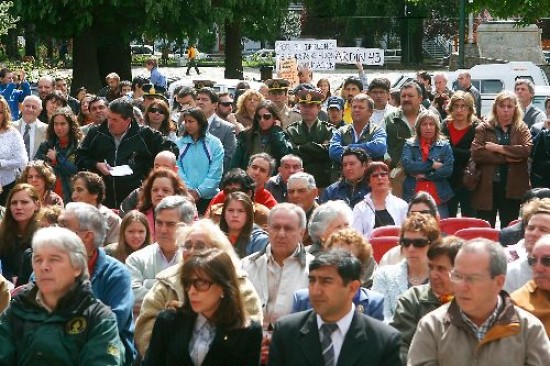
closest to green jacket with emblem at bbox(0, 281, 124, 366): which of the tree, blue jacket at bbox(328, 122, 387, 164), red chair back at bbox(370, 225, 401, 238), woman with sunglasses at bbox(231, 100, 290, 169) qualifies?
red chair back at bbox(370, 225, 401, 238)

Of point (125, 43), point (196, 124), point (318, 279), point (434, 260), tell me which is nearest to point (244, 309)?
point (318, 279)

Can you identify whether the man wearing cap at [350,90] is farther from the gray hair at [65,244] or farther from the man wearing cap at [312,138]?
the gray hair at [65,244]

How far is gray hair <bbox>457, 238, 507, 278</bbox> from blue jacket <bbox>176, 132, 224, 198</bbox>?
7.10m

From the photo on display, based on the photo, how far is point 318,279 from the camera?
666cm

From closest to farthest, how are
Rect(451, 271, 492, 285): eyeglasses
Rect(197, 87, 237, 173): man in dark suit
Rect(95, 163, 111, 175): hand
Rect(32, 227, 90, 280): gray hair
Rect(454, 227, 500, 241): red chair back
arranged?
Rect(451, 271, 492, 285): eyeglasses, Rect(32, 227, 90, 280): gray hair, Rect(454, 227, 500, 241): red chair back, Rect(95, 163, 111, 175): hand, Rect(197, 87, 237, 173): man in dark suit

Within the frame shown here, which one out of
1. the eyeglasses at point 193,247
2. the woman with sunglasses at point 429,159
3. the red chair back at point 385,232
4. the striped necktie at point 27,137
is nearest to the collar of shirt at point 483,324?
the eyeglasses at point 193,247

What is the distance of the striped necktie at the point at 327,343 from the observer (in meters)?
6.62

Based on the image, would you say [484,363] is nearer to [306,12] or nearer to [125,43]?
[125,43]

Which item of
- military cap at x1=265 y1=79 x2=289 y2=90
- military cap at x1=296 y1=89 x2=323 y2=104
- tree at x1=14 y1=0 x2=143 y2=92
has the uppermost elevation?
tree at x1=14 y1=0 x2=143 y2=92

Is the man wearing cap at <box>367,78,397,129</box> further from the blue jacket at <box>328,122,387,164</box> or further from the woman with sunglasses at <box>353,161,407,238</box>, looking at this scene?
the woman with sunglasses at <box>353,161,407,238</box>

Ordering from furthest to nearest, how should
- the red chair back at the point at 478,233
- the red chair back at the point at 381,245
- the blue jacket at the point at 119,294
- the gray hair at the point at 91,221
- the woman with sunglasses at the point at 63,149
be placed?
the woman with sunglasses at the point at 63,149 → the red chair back at the point at 478,233 → the red chair back at the point at 381,245 → the gray hair at the point at 91,221 → the blue jacket at the point at 119,294

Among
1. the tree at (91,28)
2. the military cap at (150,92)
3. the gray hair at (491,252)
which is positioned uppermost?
the tree at (91,28)

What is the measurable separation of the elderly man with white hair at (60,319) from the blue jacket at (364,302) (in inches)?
49.7

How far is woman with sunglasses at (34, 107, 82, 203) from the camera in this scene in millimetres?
13992
